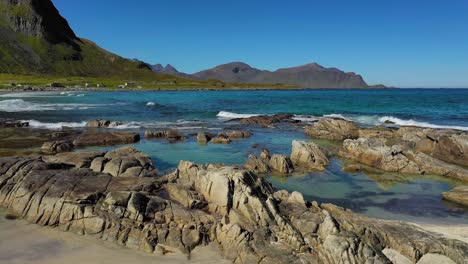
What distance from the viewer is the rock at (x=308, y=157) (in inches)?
969

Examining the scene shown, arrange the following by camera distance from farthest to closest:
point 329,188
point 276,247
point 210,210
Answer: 1. point 329,188
2. point 210,210
3. point 276,247

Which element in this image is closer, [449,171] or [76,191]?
[76,191]

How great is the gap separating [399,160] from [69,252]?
21.0 m

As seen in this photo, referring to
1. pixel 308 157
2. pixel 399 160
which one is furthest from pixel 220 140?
pixel 399 160

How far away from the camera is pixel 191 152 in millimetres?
29062

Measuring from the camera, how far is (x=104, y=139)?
3244cm

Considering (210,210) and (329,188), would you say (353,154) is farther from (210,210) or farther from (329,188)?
(210,210)

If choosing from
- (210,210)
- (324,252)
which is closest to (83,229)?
(210,210)

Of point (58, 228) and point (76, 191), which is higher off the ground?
point (76, 191)

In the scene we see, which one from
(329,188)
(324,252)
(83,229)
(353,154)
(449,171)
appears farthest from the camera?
(353,154)

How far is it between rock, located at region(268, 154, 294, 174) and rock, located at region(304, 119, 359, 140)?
15.7 meters

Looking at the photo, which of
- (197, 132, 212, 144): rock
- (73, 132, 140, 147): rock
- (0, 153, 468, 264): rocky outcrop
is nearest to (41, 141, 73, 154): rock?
(73, 132, 140, 147): rock

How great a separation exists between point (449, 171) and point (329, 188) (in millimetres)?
9300


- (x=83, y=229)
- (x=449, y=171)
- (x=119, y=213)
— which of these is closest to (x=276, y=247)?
(x=119, y=213)
